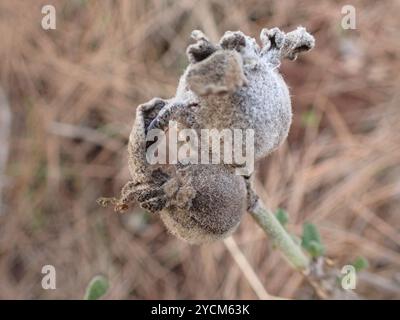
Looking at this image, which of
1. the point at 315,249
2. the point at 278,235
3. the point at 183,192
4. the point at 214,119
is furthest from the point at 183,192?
the point at 315,249

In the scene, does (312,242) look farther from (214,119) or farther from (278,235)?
(214,119)

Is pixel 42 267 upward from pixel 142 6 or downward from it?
downward

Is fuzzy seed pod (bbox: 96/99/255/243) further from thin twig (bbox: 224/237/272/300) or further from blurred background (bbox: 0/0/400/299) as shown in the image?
blurred background (bbox: 0/0/400/299)
